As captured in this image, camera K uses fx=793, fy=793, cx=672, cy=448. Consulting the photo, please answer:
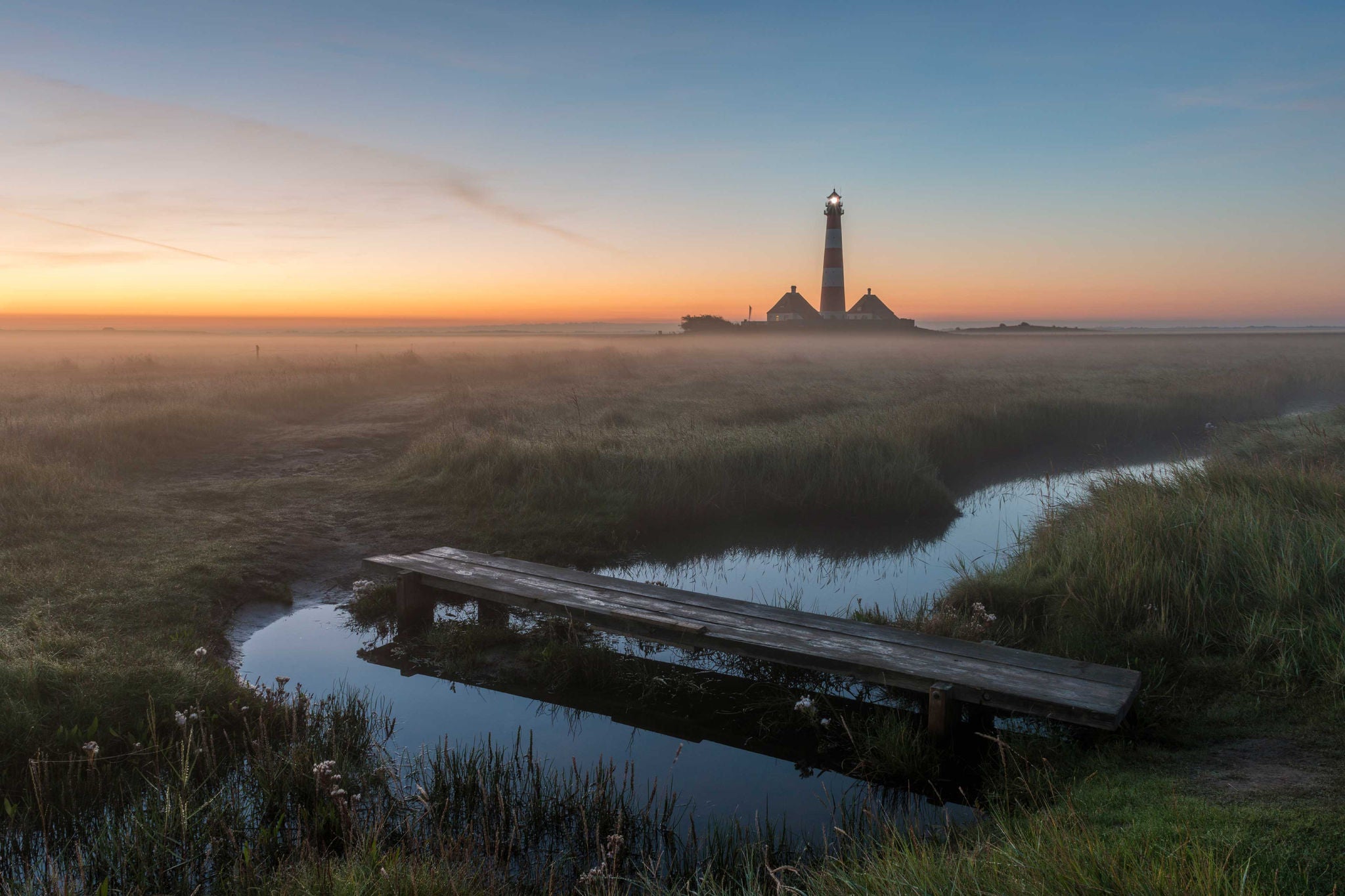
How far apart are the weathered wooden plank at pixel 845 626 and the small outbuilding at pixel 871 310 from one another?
2606 inches

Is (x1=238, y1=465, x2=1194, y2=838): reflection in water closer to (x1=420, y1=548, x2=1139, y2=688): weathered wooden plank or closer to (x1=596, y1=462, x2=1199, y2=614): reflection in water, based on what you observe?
(x1=596, y1=462, x2=1199, y2=614): reflection in water

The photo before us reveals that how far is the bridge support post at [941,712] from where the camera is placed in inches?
193

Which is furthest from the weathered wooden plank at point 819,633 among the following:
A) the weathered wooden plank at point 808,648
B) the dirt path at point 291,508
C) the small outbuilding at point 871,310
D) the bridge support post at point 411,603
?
the small outbuilding at point 871,310

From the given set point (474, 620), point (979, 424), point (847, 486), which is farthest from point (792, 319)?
point (474, 620)

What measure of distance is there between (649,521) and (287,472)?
258 inches

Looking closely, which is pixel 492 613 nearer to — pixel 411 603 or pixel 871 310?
pixel 411 603

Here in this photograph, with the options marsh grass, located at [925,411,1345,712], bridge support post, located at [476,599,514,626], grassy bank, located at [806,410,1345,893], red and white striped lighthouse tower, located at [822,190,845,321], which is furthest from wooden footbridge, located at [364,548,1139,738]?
red and white striped lighthouse tower, located at [822,190,845,321]

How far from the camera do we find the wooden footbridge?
488cm

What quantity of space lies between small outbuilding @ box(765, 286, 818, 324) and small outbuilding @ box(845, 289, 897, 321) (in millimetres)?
4781

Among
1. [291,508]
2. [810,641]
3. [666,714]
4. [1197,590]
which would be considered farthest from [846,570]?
[291,508]

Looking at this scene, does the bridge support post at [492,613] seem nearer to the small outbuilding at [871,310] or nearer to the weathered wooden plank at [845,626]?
the weathered wooden plank at [845,626]

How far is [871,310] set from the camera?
73062mm

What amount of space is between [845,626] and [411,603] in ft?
13.2

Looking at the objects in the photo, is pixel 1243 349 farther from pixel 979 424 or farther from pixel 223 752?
pixel 223 752
